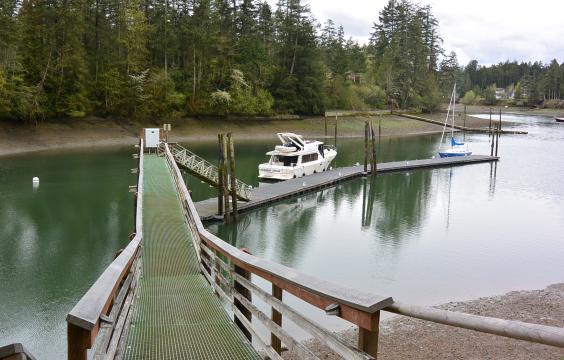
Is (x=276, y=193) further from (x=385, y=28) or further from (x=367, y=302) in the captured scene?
(x=385, y=28)

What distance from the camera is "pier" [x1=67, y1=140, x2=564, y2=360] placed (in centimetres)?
320

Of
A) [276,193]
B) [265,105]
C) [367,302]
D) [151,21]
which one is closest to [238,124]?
[265,105]

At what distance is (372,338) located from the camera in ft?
10.7

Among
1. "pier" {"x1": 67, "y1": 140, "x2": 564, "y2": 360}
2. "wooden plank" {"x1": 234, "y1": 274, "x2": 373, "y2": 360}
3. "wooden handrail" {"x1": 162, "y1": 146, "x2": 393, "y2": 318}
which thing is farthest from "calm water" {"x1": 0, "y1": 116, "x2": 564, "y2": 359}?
"wooden plank" {"x1": 234, "y1": 274, "x2": 373, "y2": 360}

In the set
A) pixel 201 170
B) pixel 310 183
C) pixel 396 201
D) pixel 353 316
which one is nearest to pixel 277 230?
pixel 201 170

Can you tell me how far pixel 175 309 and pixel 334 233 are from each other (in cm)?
1722

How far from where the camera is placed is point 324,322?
44.3ft

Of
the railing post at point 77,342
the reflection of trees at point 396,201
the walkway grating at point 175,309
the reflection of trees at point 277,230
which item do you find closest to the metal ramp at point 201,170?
the reflection of trees at point 277,230

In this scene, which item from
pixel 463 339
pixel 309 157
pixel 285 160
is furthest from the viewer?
pixel 309 157

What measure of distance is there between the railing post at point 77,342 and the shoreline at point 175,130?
4423 cm

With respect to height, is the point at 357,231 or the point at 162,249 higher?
Result: the point at 162,249

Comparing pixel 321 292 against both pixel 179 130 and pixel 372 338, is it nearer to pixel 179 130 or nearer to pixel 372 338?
pixel 372 338

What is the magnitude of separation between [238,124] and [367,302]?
61799 millimetres

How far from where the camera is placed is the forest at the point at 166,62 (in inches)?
1977
